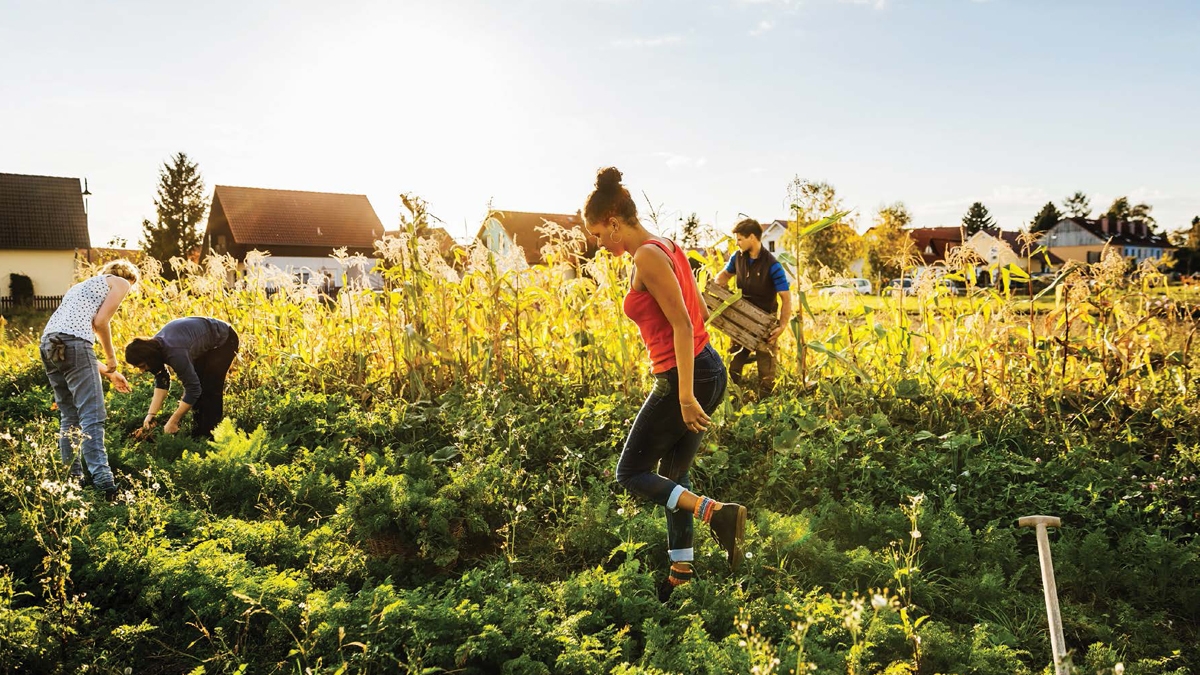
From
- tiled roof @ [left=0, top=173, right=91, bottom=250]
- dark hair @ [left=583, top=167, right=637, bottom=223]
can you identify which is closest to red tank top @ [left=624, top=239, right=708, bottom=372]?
dark hair @ [left=583, top=167, right=637, bottom=223]

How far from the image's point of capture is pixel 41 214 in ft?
122

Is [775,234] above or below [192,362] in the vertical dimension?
above

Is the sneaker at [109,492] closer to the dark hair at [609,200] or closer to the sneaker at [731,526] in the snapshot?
the dark hair at [609,200]

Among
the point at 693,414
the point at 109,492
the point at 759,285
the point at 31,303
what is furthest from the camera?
the point at 31,303

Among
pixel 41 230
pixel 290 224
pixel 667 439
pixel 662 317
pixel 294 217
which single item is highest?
pixel 294 217

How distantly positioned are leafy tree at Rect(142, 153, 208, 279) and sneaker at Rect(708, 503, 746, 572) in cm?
4264

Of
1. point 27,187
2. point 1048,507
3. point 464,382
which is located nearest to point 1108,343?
point 1048,507

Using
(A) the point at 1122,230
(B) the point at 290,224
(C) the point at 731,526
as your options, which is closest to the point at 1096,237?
(A) the point at 1122,230

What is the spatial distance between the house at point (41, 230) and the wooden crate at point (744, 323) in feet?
128

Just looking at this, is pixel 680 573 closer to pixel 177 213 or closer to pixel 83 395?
pixel 83 395

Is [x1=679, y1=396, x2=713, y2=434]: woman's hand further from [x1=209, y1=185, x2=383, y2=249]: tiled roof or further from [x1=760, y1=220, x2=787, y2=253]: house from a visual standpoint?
[x1=209, y1=185, x2=383, y2=249]: tiled roof

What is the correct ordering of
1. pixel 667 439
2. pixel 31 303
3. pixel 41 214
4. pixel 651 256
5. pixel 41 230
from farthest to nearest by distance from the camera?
pixel 41 214
pixel 41 230
pixel 31 303
pixel 667 439
pixel 651 256

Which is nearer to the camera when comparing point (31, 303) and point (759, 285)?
point (759, 285)

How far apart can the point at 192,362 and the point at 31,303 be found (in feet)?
115
